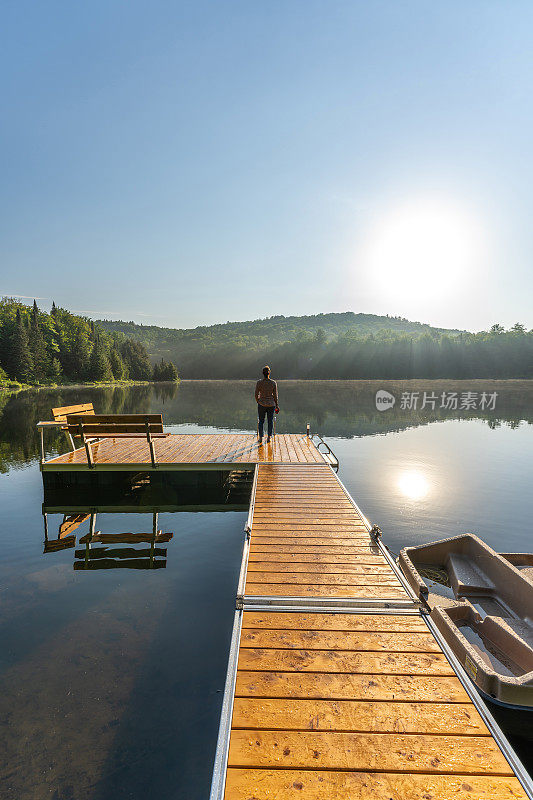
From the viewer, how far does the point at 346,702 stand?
2.84 m

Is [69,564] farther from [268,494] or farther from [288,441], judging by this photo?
[288,441]

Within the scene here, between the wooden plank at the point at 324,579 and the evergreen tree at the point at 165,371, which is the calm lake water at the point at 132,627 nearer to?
the wooden plank at the point at 324,579

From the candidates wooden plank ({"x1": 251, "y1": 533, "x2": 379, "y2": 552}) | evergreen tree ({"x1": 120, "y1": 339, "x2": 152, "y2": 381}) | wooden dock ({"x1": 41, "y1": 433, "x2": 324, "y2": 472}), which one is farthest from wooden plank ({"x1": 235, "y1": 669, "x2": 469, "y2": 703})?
evergreen tree ({"x1": 120, "y1": 339, "x2": 152, "y2": 381})

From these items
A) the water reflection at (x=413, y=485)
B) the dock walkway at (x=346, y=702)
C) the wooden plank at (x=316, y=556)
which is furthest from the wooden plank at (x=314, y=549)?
the water reflection at (x=413, y=485)

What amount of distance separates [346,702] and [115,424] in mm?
8992

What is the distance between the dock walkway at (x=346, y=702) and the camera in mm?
2270

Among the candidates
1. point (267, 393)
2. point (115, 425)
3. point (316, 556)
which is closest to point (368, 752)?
point (316, 556)

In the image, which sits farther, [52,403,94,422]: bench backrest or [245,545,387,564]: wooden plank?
[52,403,94,422]: bench backrest

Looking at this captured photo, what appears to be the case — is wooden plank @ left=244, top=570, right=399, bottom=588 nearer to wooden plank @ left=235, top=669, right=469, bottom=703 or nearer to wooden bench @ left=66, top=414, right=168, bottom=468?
wooden plank @ left=235, top=669, right=469, bottom=703

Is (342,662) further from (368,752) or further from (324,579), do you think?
(324,579)

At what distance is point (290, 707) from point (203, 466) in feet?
27.3

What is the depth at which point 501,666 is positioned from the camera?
183 inches

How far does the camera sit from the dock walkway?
227 cm

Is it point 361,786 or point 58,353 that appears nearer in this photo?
point 361,786
